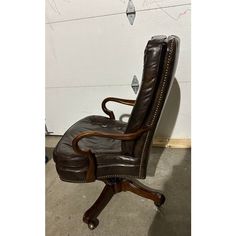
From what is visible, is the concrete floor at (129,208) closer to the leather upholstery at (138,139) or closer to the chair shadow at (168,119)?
the chair shadow at (168,119)

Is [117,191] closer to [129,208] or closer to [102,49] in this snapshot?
[129,208]

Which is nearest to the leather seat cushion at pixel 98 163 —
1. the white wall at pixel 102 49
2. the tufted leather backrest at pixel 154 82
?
the tufted leather backrest at pixel 154 82

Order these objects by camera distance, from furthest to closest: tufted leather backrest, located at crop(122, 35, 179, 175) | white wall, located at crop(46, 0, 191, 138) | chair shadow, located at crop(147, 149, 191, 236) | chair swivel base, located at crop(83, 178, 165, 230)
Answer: white wall, located at crop(46, 0, 191, 138) < chair swivel base, located at crop(83, 178, 165, 230) < chair shadow, located at crop(147, 149, 191, 236) < tufted leather backrest, located at crop(122, 35, 179, 175)

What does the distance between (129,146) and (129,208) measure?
0.51 metres

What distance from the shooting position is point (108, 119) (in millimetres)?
2049

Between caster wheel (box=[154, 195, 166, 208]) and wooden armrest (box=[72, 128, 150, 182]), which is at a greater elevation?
wooden armrest (box=[72, 128, 150, 182])

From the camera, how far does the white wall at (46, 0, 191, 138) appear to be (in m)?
2.08

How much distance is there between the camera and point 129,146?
150 cm

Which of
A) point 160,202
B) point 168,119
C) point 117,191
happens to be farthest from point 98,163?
point 168,119

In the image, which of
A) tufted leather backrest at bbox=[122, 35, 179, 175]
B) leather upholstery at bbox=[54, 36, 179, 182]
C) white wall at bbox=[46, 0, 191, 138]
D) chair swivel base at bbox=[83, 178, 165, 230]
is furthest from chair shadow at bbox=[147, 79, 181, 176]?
tufted leather backrest at bbox=[122, 35, 179, 175]

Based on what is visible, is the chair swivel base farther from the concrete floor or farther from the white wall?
the white wall

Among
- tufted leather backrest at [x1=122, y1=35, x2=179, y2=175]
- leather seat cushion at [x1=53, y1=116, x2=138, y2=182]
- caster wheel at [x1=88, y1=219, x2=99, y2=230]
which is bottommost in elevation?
caster wheel at [x1=88, y1=219, x2=99, y2=230]
